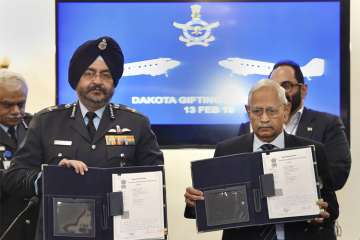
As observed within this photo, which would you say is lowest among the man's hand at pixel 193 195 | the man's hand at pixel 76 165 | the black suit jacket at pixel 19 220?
the black suit jacket at pixel 19 220

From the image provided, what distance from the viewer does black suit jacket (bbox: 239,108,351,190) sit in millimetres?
2918

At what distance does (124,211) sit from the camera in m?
2.19

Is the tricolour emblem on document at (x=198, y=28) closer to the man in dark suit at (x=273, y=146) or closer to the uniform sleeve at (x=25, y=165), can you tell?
the man in dark suit at (x=273, y=146)

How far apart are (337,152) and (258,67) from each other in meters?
1.24

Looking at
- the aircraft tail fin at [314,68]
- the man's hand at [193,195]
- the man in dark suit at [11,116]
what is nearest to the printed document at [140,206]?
the man's hand at [193,195]

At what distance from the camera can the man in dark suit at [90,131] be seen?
2305mm

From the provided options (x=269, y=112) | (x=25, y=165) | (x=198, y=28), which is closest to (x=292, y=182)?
(x=269, y=112)

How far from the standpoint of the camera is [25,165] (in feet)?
7.47

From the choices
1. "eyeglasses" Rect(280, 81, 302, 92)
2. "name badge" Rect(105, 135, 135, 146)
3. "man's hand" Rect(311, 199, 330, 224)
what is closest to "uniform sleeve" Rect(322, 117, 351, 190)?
"eyeglasses" Rect(280, 81, 302, 92)

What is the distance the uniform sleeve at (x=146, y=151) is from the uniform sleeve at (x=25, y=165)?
1.39 ft

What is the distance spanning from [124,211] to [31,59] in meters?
2.26

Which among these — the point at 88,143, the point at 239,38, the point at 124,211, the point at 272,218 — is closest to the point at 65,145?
the point at 88,143

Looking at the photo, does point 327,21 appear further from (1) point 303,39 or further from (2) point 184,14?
(2) point 184,14

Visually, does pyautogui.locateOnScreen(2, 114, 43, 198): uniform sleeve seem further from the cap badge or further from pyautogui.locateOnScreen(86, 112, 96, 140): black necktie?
the cap badge
